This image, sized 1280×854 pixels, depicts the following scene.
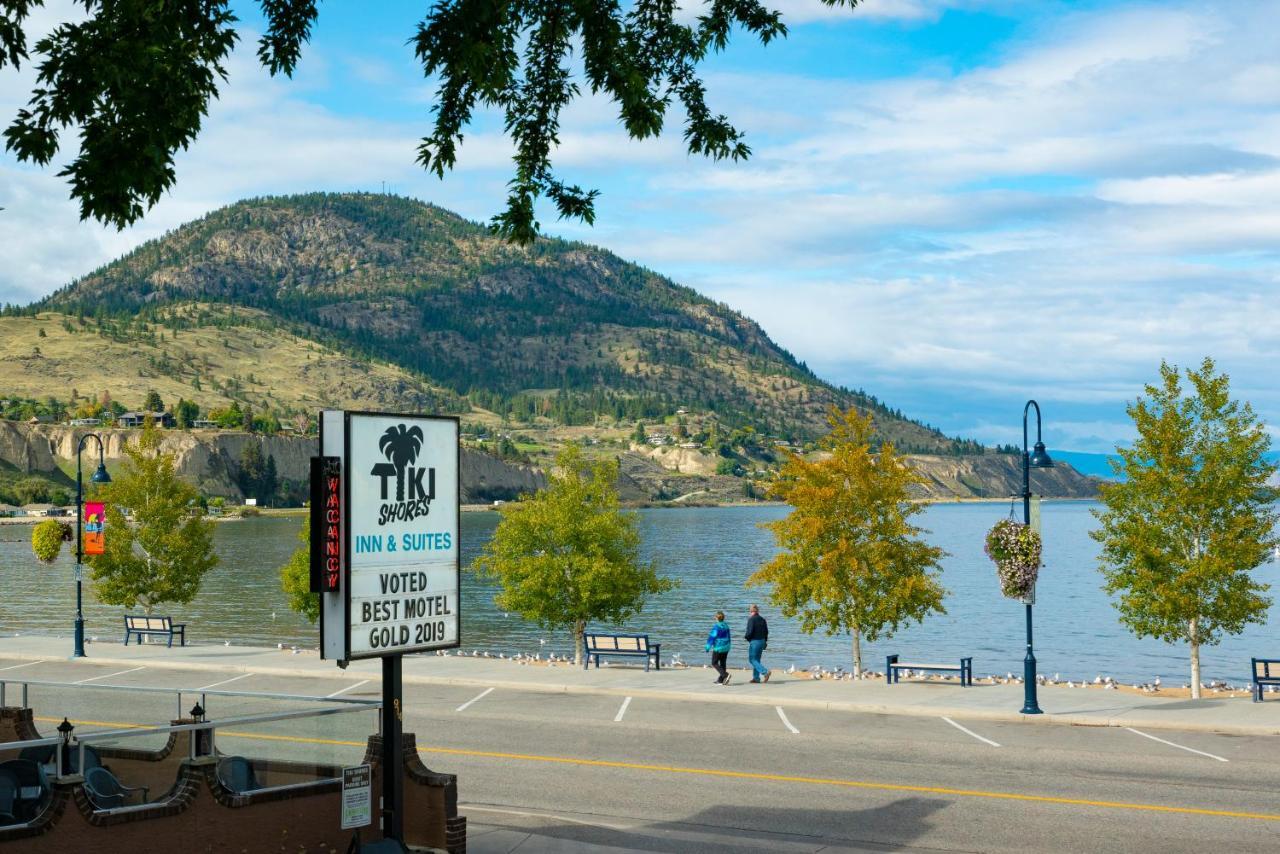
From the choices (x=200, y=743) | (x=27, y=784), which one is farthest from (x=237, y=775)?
(x=27, y=784)

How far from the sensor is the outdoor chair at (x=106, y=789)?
40.3 feet

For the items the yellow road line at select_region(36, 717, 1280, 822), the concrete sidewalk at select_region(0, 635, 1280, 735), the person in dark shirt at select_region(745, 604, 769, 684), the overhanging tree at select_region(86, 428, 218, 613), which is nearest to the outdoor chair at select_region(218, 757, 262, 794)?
the yellow road line at select_region(36, 717, 1280, 822)

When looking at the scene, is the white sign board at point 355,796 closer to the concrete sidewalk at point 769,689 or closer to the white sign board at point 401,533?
the white sign board at point 401,533

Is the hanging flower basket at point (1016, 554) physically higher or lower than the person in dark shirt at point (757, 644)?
higher

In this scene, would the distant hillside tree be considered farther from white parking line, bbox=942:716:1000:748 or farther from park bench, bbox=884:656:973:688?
white parking line, bbox=942:716:1000:748

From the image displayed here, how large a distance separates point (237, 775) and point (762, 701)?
54.9 ft

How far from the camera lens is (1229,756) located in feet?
71.1

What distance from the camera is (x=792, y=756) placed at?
21781 millimetres

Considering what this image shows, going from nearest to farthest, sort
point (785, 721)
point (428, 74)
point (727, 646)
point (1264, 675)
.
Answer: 1. point (428, 74)
2. point (785, 721)
3. point (1264, 675)
4. point (727, 646)

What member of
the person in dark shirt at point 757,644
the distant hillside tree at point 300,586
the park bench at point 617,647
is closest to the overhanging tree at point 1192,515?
the person in dark shirt at point 757,644

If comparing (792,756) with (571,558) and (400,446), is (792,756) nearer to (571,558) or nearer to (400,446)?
(400,446)

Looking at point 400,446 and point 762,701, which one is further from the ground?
point 400,446

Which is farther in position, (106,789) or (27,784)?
(106,789)

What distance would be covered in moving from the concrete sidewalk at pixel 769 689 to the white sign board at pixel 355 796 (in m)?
11.5
